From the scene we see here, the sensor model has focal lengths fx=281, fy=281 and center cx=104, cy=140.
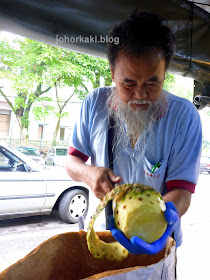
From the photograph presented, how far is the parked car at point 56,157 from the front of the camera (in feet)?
25.8

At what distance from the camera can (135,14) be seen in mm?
1419

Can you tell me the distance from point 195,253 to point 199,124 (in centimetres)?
332

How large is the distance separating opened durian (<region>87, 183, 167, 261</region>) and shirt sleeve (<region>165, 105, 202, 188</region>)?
0.59 metres

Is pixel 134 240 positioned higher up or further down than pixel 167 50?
further down

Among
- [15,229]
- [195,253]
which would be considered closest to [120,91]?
[195,253]

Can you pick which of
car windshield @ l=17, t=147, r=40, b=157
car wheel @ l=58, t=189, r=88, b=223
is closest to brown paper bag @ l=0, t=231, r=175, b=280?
car wheel @ l=58, t=189, r=88, b=223

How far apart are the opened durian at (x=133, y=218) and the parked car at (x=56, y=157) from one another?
694cm

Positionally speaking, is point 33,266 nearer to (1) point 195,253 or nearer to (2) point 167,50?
(2) point 167,50

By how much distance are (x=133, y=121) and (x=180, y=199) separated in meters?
0.49

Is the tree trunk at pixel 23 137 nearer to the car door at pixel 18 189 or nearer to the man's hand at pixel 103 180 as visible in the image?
the car door at pixel 18 189

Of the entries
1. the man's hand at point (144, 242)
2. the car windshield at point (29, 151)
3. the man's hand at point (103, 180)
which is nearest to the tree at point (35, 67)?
the car windshield at point (29, 151)

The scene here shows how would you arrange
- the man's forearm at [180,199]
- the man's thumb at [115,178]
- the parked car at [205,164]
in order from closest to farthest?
the man's thumb at [115,178] → the man's forearm at [180,199] → the parked car at [205,164]

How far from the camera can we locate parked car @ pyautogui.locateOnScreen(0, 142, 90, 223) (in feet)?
14.9

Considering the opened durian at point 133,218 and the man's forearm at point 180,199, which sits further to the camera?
the man's forearm at point 180,199
